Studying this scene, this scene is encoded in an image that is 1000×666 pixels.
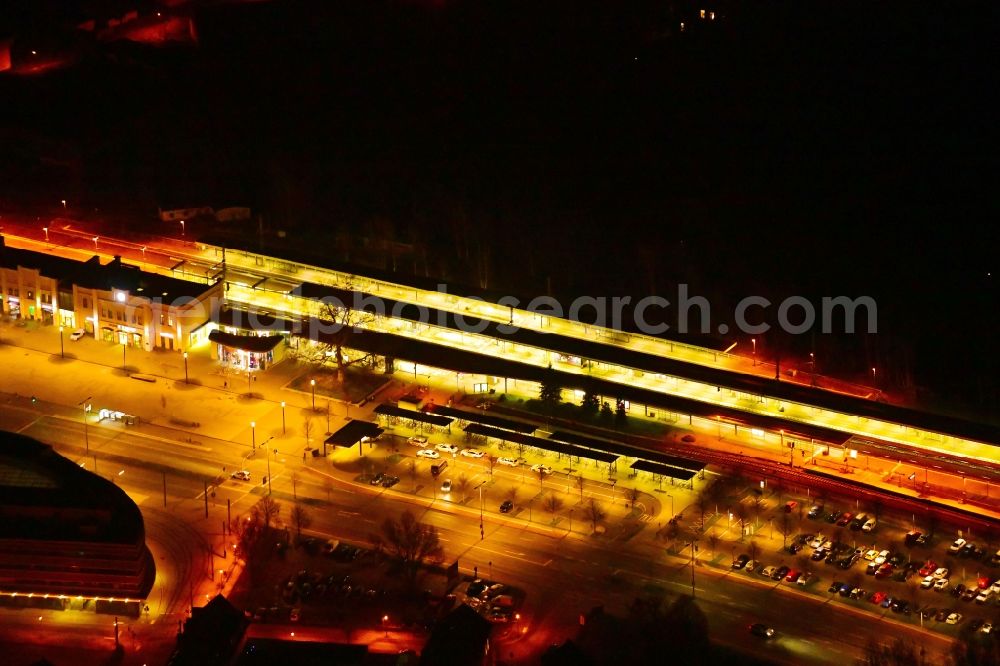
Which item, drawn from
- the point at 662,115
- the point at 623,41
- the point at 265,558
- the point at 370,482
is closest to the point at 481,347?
the point at 370,482

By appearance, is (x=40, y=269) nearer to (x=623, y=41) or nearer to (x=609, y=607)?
(x=609, y=607)

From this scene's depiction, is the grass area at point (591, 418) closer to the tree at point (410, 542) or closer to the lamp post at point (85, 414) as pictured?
the tree at point (410, 542)

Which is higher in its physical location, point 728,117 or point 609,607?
point 728,117

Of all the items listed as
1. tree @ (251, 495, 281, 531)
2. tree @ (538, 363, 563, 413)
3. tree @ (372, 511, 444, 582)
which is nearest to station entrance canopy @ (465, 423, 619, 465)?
tree @ (538, 363, 563, 413)

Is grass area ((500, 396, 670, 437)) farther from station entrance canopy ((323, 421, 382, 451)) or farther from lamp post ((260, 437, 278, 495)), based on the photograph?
lamp post ((260, 437, 278, 495))

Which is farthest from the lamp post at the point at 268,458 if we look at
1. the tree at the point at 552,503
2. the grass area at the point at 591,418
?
the tree at the point at 552,503
